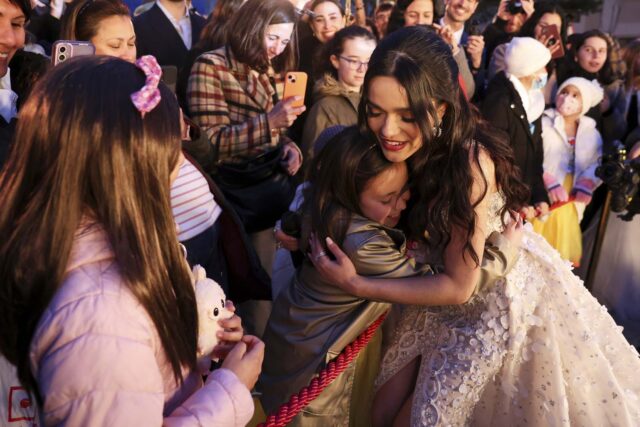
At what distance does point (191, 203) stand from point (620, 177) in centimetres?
297

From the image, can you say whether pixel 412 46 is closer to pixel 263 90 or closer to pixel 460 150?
pixel 460 150

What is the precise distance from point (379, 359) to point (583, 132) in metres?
3.58

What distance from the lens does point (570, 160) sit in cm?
567

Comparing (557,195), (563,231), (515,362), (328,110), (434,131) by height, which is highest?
(434,131)

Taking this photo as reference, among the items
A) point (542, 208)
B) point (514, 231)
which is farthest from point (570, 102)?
point (514, 231)

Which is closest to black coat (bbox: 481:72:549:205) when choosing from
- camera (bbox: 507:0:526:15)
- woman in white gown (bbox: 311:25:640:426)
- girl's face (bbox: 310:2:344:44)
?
girl's face (bbox: 310:2:344:44)

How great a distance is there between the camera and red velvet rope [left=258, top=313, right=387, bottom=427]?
93.8 inches

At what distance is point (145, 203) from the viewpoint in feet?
4.42

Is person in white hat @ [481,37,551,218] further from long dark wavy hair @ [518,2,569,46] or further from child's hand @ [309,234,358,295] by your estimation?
child's hand @ [309,234,358,295]

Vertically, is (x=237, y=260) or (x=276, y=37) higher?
(x=276, y=37)

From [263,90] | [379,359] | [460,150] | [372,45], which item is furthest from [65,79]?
[372,45]

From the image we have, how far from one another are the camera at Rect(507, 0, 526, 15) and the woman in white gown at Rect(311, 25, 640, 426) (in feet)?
14.2

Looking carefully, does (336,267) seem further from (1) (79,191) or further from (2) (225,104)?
(2) (225,104)

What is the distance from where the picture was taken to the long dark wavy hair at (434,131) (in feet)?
7.66
